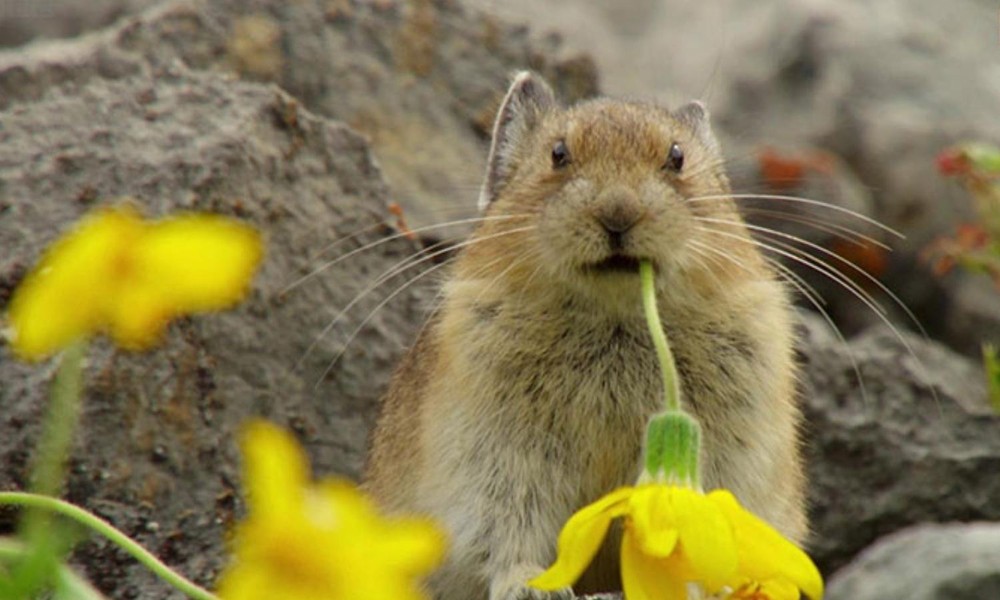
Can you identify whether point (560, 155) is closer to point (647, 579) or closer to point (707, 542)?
point (647, 579)

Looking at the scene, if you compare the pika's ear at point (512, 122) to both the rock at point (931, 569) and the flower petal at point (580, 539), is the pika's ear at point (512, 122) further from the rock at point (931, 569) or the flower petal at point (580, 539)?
the flower petal at point (580, 539)

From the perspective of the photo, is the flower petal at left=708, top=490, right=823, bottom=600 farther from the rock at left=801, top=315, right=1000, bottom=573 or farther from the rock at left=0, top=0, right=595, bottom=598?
the rock at left=801, top=315, right=1000, bottom=573

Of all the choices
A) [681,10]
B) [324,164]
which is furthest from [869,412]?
[681,10]

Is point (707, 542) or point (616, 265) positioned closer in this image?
point (707, 542)

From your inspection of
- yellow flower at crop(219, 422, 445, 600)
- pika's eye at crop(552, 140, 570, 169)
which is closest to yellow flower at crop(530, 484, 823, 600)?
yellow flower at crop(219, 422, 445, 600)

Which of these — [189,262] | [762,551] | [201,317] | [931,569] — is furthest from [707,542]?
[201,317]

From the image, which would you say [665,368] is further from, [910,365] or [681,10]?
[681,10]

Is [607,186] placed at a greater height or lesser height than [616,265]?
greater
